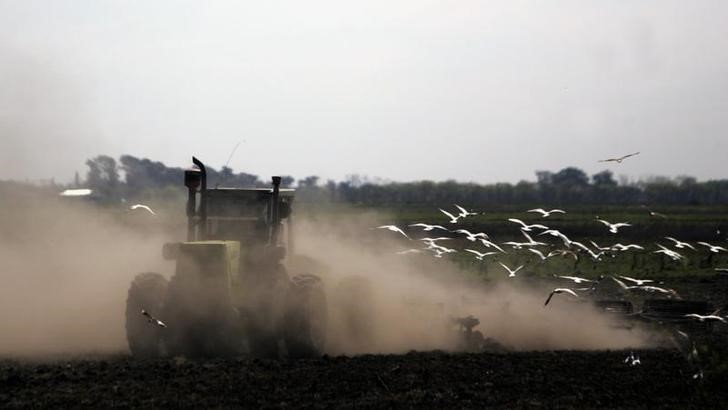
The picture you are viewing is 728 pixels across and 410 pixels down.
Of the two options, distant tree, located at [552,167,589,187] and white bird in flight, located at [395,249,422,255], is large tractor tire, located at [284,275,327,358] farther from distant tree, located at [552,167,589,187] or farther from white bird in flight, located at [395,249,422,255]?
distant tree, located at [552,167,589,187]

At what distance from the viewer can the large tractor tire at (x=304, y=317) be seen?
784 inches

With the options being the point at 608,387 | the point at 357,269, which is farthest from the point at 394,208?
the point at 608,387

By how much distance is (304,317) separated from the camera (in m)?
19.9

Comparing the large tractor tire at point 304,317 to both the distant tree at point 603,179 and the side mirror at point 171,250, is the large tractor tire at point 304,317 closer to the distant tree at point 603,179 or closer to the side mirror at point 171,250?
the side mirror at point 171,250

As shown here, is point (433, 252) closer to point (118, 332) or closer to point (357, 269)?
point (357, 269)

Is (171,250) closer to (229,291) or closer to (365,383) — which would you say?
(229,291)

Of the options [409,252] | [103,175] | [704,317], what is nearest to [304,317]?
[704,317]

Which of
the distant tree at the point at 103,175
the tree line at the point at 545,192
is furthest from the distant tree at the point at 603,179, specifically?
the distant tree at the point at 103,175

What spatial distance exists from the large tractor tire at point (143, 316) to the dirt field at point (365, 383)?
515mm

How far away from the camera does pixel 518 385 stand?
17.2 metres

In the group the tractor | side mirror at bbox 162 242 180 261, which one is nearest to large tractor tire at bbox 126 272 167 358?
the tractor

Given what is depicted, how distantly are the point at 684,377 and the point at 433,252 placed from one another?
18157mm

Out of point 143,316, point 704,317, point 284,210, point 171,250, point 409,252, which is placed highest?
point 284,210

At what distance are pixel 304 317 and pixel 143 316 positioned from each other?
129 inches
